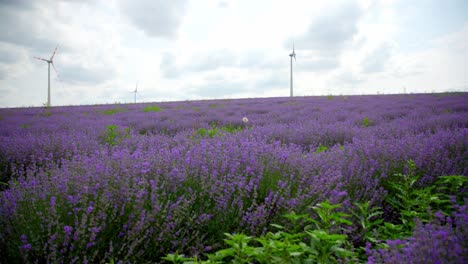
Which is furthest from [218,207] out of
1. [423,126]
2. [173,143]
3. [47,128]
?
[47,128]

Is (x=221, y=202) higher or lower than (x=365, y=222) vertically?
higher

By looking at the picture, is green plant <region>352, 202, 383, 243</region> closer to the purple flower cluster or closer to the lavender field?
the lavender field

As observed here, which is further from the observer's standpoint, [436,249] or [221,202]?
[221,202]

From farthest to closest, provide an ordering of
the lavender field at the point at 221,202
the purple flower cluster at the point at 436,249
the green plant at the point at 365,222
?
the green plant at the point at 365,222 < the lavender field at the point at 221,202 < the purple flower cluster at the point at 436,249

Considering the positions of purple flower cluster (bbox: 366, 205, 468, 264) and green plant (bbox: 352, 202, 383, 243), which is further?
green plant (bbox: 352, 202, 383, 243)

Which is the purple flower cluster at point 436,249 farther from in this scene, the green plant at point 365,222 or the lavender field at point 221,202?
the green plant at point 365,222

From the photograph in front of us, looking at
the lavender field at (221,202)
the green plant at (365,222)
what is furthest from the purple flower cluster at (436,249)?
the green plant at (365,222)

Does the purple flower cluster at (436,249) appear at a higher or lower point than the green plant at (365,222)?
higher

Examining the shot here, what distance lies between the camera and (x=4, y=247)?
159cm

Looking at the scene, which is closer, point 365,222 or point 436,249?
point 436,249

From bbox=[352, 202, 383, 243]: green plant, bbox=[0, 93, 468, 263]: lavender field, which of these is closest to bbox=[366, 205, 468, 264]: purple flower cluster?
bbox=[0, 93, 468, 263]: lavender field

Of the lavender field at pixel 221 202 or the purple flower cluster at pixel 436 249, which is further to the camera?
the lavender field at pixel 221 202

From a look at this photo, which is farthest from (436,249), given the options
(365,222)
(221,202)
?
(221,202)

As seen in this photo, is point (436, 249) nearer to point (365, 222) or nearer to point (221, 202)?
point (365, 222)
